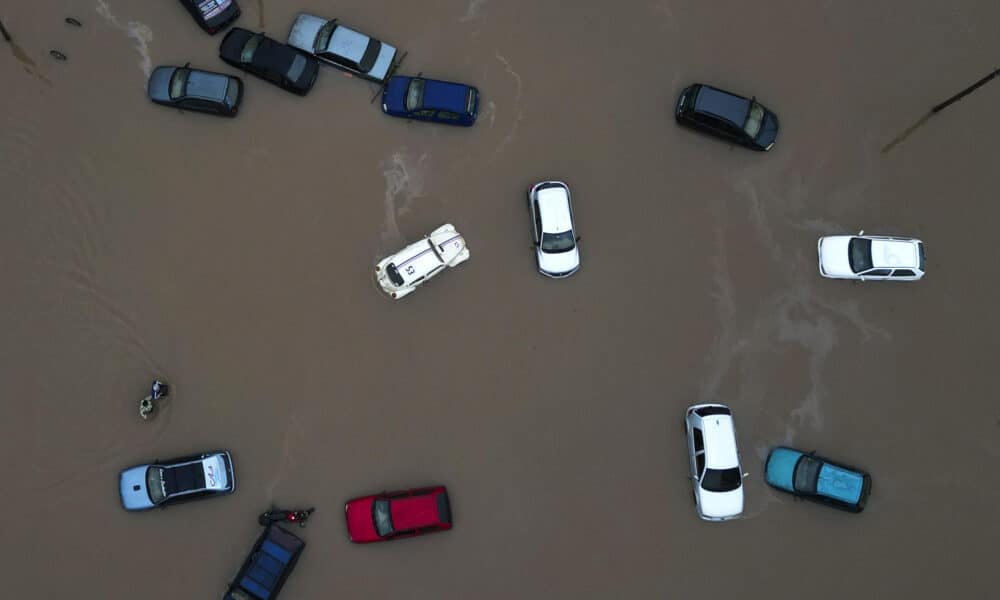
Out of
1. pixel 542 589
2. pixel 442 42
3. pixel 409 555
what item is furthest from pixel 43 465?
pixel 442 42

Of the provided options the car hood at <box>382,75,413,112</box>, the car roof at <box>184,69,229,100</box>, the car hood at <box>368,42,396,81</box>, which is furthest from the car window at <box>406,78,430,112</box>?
the car roof at <box>184,69,229,100</box>

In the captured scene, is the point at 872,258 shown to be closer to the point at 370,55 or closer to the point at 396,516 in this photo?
the point at 396,516

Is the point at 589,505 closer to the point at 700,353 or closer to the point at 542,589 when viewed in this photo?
the point at 542,589

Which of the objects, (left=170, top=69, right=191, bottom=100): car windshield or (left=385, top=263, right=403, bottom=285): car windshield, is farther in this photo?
(left=170, top=69, right=191, bottom=100): car windshield

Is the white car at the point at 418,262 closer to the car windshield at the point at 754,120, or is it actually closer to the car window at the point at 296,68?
the car window at the point at 296,68

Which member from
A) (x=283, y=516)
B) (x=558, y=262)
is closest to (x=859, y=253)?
(x=558, y=262)

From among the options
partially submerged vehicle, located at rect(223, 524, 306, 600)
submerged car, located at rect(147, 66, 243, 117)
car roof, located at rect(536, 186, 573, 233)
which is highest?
submerged car, located at rect(147, 66, 243, 117)

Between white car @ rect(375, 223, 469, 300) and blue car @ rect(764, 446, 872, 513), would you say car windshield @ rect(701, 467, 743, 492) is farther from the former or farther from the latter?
white car @ rect(375, 223, 469, 300)
